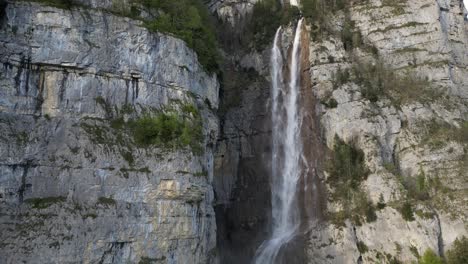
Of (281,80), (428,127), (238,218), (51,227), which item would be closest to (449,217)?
(428,127)

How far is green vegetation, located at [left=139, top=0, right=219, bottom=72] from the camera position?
24078mm

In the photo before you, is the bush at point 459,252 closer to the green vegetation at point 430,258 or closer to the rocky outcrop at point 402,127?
the rocky outcrop at point 402,127

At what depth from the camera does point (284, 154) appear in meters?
34.1

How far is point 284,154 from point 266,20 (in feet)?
51.3

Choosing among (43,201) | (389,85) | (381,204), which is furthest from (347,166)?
(43,201)

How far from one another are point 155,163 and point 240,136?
52.8 feet

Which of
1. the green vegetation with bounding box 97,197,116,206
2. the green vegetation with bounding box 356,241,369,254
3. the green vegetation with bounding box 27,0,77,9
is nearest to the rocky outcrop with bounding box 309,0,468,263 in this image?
the green vegetation with bounding box 356,241,369,254

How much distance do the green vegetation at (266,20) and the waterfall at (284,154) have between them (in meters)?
1.22

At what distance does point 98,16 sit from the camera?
21.7 metres

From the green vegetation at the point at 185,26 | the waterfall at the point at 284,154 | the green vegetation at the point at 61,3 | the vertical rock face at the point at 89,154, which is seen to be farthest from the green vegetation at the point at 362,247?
the green vegetation at the point at 61,3

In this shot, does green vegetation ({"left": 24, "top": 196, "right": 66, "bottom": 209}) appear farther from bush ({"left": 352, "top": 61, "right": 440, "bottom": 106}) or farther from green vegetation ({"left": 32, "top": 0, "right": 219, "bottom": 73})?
bush ({"left": 352, "top": 61, "right": 440, "bottom": 106})

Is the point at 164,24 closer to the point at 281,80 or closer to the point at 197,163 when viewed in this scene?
the point at 197,163

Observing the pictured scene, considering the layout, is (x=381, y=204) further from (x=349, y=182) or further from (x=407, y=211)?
(x=349, y=182)

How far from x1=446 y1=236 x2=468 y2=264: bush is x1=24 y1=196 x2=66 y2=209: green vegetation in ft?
75.9
